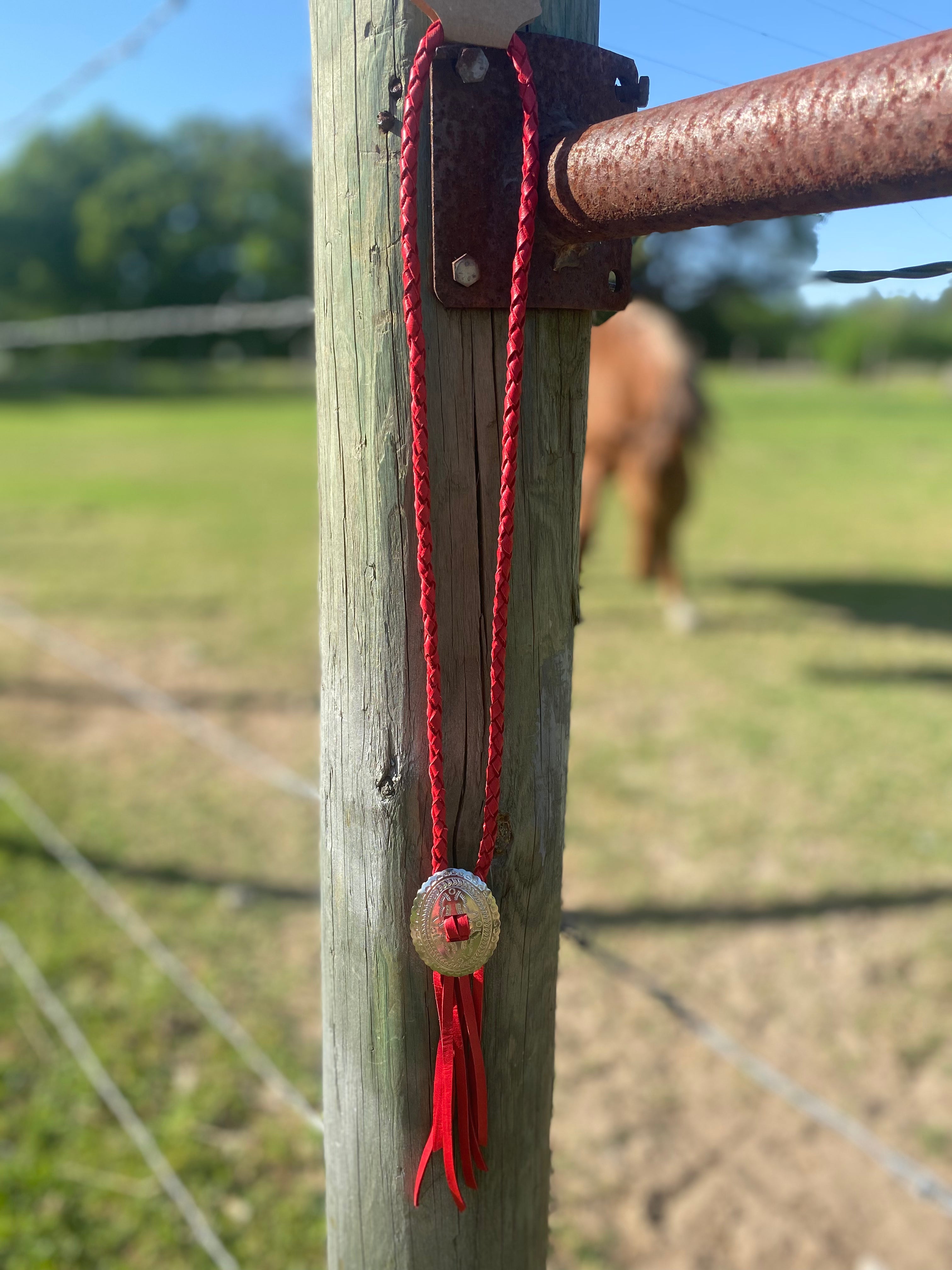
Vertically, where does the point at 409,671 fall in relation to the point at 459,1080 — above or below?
above

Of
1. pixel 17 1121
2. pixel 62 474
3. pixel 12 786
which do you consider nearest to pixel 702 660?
pixel 12 786

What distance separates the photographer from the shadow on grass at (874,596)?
234 inches

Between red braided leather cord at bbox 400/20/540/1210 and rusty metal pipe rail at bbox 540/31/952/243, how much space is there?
0.05 meters

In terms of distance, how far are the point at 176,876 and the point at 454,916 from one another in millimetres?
2545

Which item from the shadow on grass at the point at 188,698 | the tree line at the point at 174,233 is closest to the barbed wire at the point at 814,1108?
the shadow on grass at the point at 188,698

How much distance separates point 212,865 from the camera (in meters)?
3.23

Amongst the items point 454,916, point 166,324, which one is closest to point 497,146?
point 454,916

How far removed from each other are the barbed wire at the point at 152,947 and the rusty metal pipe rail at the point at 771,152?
1.33 m

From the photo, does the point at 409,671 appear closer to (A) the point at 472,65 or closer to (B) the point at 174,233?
(A) the point at 472,65

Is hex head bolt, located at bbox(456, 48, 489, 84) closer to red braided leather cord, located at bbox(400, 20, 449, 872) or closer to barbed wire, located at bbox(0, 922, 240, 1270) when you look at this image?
red braided leather cord, located at bbox(400, 20, 449, 872)

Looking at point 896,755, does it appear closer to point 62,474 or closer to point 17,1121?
point 17,1121

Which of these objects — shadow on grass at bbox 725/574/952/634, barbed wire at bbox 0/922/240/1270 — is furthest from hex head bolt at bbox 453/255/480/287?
shadow on grass at bbox 725/574/952/634

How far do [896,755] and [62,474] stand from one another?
473 inches

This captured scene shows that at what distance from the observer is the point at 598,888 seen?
10.1ft
